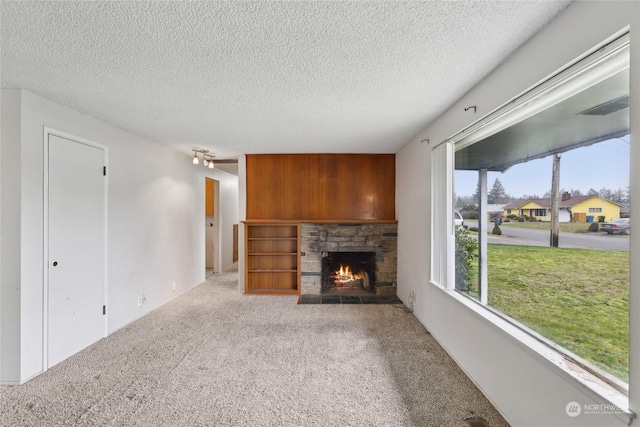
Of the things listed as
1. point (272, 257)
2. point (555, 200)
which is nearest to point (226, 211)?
point (272, 257)

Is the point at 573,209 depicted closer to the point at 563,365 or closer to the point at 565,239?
the point at 565,239

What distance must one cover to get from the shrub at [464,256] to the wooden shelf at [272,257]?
2.50 m

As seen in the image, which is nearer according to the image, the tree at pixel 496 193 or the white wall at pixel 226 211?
the tree at pixel 496 193

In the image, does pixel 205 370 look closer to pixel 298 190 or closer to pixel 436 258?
pixel 436 258

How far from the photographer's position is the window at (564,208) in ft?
3.95

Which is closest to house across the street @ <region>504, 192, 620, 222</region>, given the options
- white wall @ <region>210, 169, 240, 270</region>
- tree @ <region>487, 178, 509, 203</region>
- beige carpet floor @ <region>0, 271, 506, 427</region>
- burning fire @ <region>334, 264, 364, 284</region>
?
tree @ <region>487, 178, 509, 203</region>

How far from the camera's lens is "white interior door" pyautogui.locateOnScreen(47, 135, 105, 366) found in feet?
7.45

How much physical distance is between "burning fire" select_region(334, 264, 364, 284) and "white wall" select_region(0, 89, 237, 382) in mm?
2598

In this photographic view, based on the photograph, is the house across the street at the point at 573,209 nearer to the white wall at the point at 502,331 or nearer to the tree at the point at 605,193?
the tree at the point at 605,193

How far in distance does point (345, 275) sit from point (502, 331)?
310cm

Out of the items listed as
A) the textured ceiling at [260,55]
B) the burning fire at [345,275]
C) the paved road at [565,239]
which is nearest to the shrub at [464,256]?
the paved road at [565,239]

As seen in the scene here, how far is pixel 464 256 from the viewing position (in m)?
2.53

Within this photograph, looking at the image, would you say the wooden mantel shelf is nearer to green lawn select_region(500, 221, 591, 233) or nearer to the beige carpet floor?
the beige carpet floor

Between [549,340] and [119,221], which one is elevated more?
[119,221]
